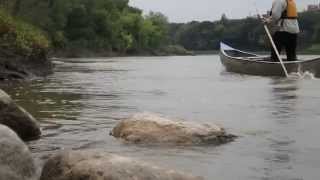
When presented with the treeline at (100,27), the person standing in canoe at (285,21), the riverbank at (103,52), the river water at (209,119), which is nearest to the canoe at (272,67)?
the person standing in canoe at (285,21)

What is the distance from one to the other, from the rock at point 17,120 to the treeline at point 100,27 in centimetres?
6312

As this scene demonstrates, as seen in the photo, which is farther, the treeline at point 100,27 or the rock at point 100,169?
the treeline at point 100,27

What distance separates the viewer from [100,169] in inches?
210

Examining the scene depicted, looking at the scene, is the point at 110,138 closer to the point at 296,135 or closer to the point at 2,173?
the point at 296,135

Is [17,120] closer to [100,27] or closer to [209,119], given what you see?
[209,119]

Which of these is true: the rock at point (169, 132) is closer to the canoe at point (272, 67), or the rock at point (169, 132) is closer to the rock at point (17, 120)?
the rock at point (17, 120)

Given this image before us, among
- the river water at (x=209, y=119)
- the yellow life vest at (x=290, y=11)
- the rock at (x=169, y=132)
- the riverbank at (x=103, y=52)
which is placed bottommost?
the riverbank at (x=103, y=52)

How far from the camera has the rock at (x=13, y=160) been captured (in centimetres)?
523

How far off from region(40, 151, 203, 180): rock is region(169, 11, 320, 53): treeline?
18216 mm

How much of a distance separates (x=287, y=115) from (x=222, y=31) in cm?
8767

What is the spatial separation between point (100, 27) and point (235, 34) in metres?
27.1

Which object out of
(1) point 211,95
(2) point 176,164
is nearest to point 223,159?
(2) point 176,164

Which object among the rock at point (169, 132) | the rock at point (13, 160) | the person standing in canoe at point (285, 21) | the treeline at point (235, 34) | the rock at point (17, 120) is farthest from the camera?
the treeline at point (235, 34)

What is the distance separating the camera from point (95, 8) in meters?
99.6
